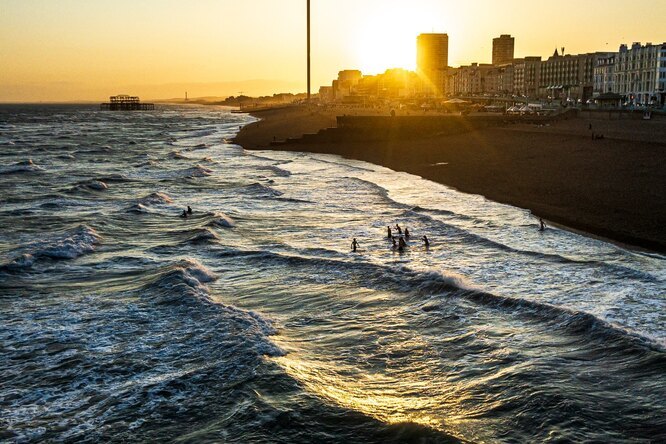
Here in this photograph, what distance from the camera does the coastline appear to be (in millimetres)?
19984

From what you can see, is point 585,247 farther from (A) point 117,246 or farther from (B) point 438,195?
(A) point 117,246

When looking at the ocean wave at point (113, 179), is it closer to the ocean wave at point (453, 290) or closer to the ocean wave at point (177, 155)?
the ocean wave at point (177, 155)

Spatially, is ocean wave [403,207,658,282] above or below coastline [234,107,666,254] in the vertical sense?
below

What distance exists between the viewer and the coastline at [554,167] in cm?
1998

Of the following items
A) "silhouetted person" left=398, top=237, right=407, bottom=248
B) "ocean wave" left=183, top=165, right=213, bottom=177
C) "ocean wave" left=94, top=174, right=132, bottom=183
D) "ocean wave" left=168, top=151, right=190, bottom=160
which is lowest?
"silhouetted person" left=398, top=237, right=407, bottom=248

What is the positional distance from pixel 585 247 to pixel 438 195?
10886mm

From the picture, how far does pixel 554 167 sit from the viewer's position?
108 ft

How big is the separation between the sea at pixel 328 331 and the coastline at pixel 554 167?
1764mm

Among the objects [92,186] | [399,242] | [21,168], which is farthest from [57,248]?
[21,168]

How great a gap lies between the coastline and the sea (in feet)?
5.79

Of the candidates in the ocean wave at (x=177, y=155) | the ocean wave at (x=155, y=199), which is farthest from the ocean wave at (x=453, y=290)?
the ocean wave at (x=177, y=155)

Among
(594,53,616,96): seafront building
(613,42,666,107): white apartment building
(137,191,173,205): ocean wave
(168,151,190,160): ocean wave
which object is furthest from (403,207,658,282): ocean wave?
(594,53,616,96): seafront building

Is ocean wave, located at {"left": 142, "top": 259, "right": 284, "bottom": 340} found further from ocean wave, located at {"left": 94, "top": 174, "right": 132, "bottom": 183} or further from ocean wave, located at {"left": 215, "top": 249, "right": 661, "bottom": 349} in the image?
ocean wave, located at {"left": 94, "top": 174, "right": 132, "bottom": 183}

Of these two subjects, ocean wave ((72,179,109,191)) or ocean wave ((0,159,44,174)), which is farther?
ocean wave ((0,159,44,174))
